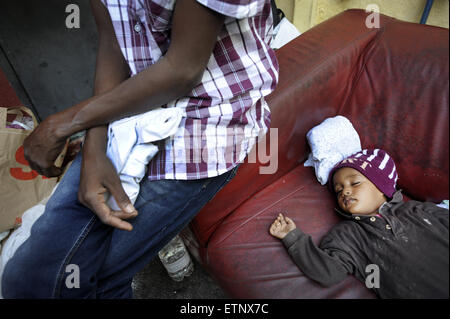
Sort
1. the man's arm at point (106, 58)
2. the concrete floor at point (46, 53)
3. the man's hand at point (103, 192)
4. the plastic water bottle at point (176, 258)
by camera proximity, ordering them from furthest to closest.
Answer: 1. the concrete floor at point (46, 53)
2. the plastic water bottle at point (176, 258)
3. the man's arm at point (106, 58)
4. the man's hand at point (103, 192)

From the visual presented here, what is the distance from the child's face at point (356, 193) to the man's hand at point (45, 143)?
39.4 inches

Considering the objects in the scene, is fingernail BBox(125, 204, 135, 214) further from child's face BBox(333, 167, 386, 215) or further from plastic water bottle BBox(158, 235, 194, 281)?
child's face BBox(333, 167, 386, 215)

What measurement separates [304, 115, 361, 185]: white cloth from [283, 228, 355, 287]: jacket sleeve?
349 millimetres

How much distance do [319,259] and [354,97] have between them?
2.37 ft

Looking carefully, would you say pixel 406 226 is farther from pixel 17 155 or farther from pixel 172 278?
pixel 17 155

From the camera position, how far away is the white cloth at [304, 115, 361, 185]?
1212 mm

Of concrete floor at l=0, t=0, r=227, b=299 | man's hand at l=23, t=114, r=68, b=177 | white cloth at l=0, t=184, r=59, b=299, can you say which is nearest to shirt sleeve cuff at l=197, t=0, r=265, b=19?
man's hand at l=23, t=114, r=68, b=177

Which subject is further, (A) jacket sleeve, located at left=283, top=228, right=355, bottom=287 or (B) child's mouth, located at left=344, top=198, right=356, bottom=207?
(B) child's mouth, located at left=344, top=198, right=356, bottom=207

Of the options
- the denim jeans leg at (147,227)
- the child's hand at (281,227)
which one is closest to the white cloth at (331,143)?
the child's hand at (281,227)

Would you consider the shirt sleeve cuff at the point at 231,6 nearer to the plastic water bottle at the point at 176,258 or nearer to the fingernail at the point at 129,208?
the fingernail at the point at 129,208

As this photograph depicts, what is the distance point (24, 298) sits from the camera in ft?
2.70

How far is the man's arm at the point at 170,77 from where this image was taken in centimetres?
67

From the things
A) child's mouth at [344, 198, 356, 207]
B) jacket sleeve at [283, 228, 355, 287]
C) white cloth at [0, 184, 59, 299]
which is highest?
child's mouth at [344, 198, 356, 207]
